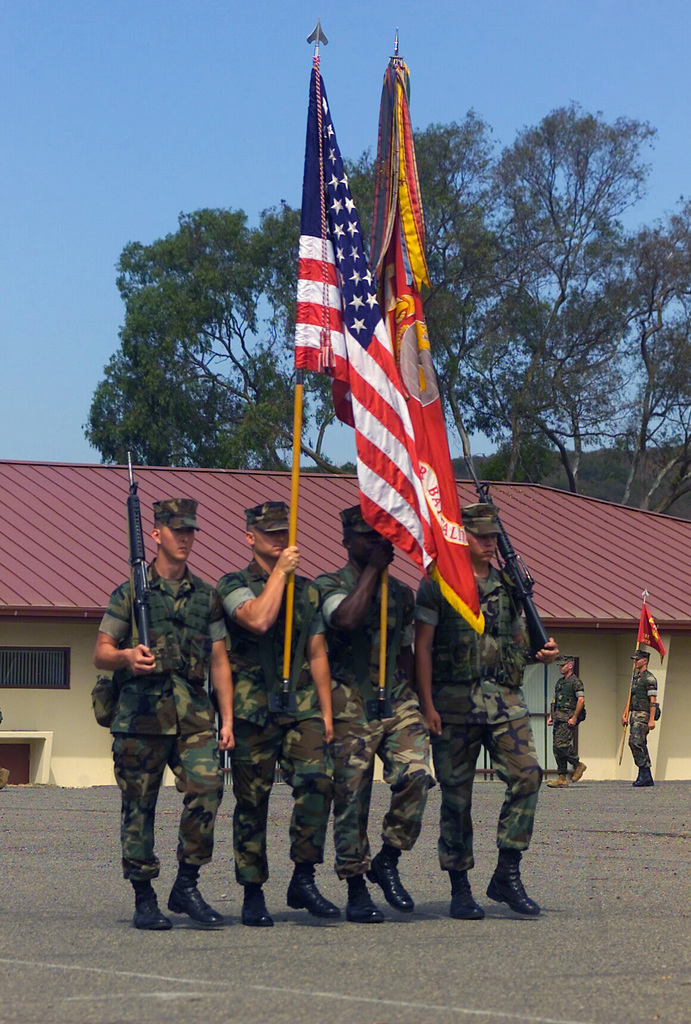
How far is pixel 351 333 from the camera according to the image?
8133 millimetres

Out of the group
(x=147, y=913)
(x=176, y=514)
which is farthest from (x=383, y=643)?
(x=147, y=913)

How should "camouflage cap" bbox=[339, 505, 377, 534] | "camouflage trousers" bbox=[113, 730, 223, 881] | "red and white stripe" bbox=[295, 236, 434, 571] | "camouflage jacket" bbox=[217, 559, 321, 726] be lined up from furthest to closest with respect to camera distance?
"red and white stripe" bbox=[295, 236, 434, 571]
"camouflage cap" bbox=[339, 505, 377, 534]
"camouflage jacket" bbox=[217, 559, 321, 726]
"camouflage trousers" bbox=[113, 730, 223, 881]

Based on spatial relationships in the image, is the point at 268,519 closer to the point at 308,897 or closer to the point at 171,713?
the point at 171,713

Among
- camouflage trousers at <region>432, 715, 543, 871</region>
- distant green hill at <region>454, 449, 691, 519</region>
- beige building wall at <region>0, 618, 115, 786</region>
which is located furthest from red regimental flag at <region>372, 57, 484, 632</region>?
distant green hill at <region>454, 449, 691, 519</region>

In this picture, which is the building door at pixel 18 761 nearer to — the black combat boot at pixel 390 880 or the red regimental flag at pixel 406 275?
the red regimental flag at pixel 406 275

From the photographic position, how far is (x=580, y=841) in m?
12.4

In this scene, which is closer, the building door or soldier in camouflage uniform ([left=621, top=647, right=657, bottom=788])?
soldier in camouflage uniform ([left=621, top=647, right=657, bottom=788])

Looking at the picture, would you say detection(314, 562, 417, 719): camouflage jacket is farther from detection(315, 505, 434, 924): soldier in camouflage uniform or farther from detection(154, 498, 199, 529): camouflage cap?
detection(154, 498, 199, 529): camouflage cap

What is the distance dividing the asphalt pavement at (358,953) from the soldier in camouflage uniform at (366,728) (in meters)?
0.37

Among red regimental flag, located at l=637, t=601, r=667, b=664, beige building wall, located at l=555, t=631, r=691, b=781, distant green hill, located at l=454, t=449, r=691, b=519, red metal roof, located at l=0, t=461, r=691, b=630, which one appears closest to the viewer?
red metal roof, located at l=0, t=461, r=691, b=630

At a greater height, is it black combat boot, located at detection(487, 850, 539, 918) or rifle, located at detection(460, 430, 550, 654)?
rifle, located at detection(460, 430, 550, 654)

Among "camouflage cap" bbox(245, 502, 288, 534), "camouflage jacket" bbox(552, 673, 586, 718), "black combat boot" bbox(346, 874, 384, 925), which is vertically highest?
"camouflage cap" bbox(245, 502, 288, 534)

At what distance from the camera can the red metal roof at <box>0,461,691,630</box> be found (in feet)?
75.3

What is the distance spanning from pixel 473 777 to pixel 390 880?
722 millimetres
